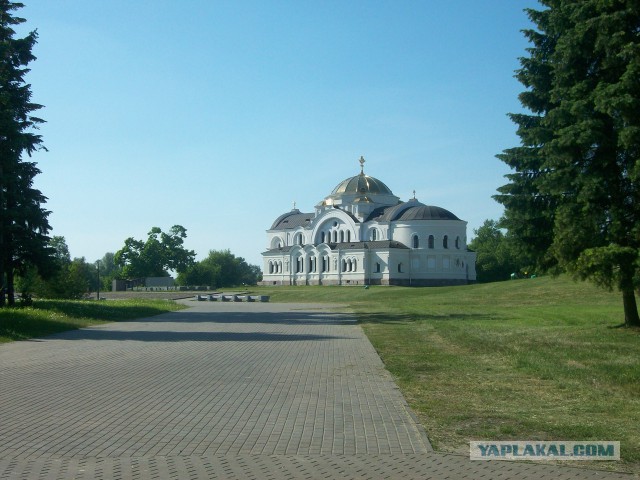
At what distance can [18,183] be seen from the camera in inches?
1289

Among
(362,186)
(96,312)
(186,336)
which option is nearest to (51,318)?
(96,312)

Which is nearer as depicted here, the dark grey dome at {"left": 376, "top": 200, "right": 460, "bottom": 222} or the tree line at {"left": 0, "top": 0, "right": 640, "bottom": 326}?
the tree line at {"left": 0, "top": 0, "right": 640, "bottom": 326}

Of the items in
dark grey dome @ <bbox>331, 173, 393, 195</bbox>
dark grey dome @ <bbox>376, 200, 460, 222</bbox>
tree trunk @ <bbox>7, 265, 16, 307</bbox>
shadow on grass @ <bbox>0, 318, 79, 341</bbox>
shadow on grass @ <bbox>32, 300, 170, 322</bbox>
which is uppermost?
dark grey dome @ <bbox>331, 173, 393, 195</bbox>

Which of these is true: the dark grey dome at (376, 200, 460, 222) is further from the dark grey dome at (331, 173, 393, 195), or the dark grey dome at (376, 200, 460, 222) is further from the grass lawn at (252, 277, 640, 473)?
the grass lawn at (252, 277, 640, 473)

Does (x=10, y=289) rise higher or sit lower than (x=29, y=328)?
higher

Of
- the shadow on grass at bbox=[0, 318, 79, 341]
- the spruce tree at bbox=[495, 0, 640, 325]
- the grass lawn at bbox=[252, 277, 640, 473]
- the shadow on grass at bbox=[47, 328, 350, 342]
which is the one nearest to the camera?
the grass lawn at bbox=[252, 277, 640, 473]

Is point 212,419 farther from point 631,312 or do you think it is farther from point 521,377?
point 631,312

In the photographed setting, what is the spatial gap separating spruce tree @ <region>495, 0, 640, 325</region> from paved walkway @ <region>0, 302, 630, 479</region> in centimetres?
668

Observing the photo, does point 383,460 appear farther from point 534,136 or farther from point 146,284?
point 146,284

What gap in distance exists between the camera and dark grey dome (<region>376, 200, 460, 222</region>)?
96438 millimetres

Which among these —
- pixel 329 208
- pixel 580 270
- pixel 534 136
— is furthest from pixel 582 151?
pixel 329 208

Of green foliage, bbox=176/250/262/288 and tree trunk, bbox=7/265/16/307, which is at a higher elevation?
green foliage, bbox=176/250/262/288

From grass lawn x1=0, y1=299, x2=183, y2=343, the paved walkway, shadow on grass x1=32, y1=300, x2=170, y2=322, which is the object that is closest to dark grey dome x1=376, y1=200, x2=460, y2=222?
grass lawn x1=0, y1=299, x2=183, y2=343

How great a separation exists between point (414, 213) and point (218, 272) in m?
36.2
